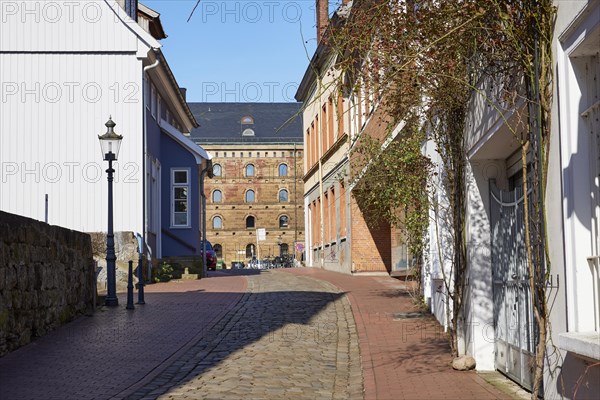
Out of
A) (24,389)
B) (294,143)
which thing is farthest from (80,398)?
(294,143)

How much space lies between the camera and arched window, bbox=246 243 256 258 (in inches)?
3275

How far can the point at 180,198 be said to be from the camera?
106ft

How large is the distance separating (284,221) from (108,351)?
2756 inches

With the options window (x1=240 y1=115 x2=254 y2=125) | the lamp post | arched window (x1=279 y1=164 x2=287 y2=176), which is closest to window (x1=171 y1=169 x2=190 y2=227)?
the lamp post

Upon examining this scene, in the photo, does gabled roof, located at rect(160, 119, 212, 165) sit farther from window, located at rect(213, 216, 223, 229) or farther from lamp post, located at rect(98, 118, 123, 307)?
window, located at rect(213, 216, 223, 229)

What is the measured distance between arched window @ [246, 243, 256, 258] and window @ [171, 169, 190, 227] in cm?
5103

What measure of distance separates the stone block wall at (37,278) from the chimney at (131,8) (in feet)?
42.3

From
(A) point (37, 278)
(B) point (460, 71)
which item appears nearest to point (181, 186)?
(A) point (37, 278)

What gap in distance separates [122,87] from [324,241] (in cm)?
1284

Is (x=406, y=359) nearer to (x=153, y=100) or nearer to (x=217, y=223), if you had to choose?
(x=153, y=100)

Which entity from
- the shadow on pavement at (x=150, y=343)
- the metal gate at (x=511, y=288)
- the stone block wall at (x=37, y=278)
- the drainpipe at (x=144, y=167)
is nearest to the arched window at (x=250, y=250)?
the drainpipe at (x=144, y=167)

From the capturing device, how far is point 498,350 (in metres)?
9.80

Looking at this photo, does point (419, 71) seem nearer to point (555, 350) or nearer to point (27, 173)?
point (555, 350)

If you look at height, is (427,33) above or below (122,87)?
below
